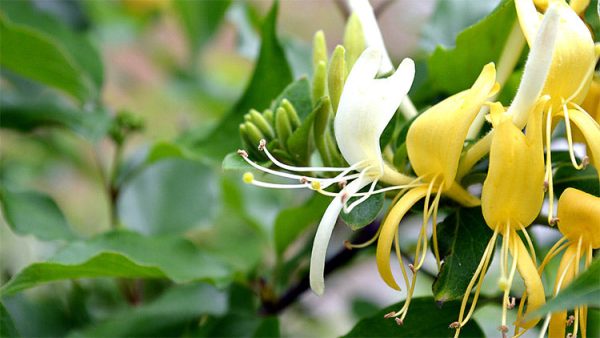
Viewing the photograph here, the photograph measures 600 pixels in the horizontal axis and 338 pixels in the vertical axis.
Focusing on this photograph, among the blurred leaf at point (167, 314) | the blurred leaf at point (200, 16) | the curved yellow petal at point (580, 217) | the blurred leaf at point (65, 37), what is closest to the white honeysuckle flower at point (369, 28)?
the curved yellow petal at point (580, 217)

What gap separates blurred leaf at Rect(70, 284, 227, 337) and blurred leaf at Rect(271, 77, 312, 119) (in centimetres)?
25

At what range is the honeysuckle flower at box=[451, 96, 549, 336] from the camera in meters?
0.39

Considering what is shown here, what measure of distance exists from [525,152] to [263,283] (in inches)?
15.3

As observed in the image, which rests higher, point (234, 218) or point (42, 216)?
point (42, 216)

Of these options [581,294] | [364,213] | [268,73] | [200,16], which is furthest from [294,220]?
[200,16]

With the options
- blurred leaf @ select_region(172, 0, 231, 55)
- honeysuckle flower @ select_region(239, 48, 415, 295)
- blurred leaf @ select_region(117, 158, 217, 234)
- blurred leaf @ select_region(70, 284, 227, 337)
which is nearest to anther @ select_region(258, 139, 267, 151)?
honeysuckle flower @ select_region(239, 48, 415, 295)

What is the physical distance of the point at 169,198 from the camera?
87cm

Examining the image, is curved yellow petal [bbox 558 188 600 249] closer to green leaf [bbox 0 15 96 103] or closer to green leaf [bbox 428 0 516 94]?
green leaf [bbox 428 0 516 94]

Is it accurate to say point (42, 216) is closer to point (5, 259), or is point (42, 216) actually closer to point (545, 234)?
point (5, 259)

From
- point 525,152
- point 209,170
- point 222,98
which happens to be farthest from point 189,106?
point 525,152

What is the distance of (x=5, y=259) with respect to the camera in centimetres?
94

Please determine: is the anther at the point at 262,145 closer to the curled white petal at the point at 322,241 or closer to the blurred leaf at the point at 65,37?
the curled white petal at the point at 322,241

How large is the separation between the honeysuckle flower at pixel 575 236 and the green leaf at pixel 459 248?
4cm

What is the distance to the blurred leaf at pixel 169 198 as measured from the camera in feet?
2.74
